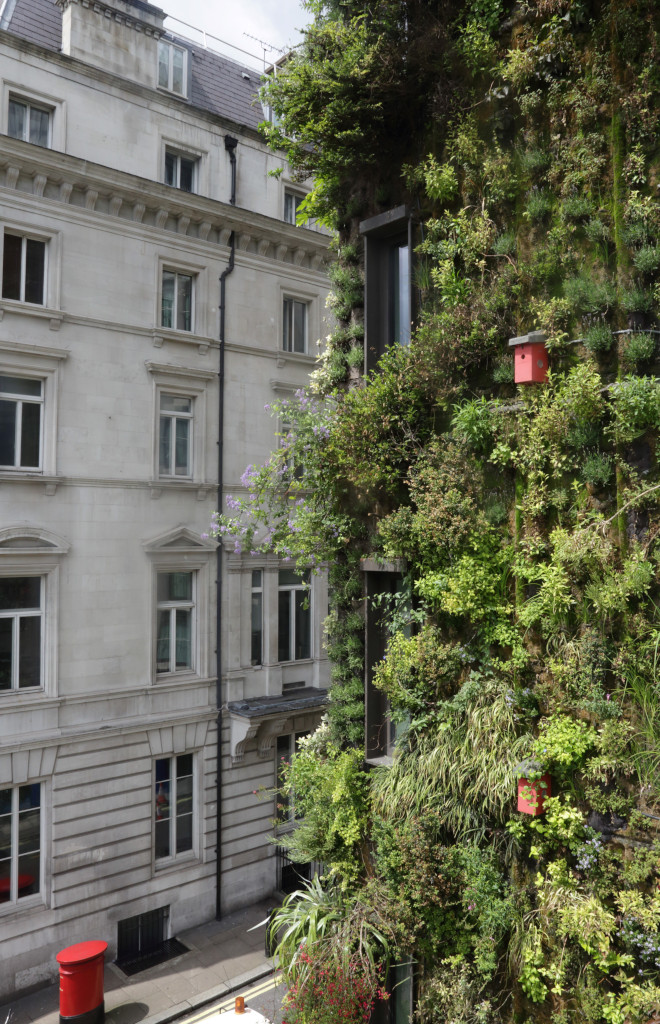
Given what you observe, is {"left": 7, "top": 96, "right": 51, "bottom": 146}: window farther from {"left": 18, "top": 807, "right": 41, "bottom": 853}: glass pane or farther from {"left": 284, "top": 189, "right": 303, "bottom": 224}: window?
{"left": 18, "top": 807, "right": 41, "bottom": 853}: glass pane

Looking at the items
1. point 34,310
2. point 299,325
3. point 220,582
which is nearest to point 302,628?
point 220,582

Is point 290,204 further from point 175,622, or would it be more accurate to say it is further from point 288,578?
point 175,622

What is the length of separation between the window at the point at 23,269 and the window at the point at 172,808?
9899 mm

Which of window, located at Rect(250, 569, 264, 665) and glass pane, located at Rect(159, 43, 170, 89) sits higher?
glass pane, located at Rect(159, 43, 170, 89)

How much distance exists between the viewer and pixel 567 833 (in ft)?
20.2

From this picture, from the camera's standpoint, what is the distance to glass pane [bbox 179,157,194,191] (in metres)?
16.8

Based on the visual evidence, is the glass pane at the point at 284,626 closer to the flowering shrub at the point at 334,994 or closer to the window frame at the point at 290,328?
the window frame at the point at 290,328

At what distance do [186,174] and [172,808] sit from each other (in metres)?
14.2

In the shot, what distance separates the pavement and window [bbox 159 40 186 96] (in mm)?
18532

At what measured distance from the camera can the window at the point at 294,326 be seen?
18.8 metres

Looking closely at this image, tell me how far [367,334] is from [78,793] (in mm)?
10828

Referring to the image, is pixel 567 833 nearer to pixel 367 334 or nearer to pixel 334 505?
pixel 334 505

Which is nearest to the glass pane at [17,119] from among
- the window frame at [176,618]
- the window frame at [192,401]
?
the window frame at [192,401]

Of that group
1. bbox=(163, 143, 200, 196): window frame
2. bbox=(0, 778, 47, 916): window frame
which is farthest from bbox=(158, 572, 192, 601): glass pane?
bbox=(163, 143, 200, 196): window frame
